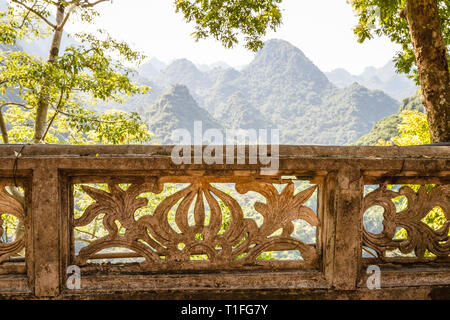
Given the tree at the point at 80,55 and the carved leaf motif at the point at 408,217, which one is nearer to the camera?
the carved leaf motif at the point at 408,217

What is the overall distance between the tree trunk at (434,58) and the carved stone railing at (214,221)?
526 millimetres

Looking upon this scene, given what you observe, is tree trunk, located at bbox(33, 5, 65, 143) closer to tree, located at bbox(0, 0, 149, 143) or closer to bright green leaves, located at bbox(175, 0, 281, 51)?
tree, located at bbox(0, 0, 149, 143)

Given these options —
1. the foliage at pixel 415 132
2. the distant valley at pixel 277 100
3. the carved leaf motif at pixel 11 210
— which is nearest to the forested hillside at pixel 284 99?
the distant valley at pixel 277 100

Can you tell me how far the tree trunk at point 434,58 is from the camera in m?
2.06

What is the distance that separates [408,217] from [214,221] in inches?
44.1

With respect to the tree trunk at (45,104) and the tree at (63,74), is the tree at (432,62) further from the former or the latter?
the tree trunk at (45,104)

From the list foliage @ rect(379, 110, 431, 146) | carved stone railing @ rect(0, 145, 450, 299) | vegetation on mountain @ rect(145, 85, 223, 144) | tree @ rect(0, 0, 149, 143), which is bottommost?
carved stone railing @ rect(0, 145, 450, 299)

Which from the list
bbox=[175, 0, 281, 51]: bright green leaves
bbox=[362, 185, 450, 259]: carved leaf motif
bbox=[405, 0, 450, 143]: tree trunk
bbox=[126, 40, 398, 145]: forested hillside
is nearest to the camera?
bbox=[362, 185, 450, 259]: carved leaf motif

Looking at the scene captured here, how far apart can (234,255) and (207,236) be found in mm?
191

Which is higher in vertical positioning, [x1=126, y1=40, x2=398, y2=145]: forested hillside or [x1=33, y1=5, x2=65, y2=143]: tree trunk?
[x1=126, y1=40, x2=398, y2=145]: forested hillside

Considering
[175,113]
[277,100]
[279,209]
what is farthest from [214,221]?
[277,100]

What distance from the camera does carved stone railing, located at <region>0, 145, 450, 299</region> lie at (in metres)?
1.58

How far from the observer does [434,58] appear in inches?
81.7

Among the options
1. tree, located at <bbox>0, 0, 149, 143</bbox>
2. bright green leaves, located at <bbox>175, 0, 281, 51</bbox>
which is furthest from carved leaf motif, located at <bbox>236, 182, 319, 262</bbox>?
tree, located at <bbox>0, 0, 149, 143</bbox>
